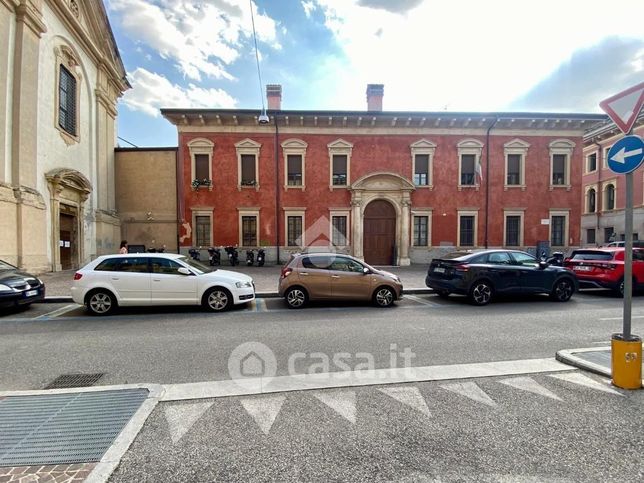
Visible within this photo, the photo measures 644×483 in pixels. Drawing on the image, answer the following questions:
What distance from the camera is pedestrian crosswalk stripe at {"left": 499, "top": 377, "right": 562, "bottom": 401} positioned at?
3.47 m

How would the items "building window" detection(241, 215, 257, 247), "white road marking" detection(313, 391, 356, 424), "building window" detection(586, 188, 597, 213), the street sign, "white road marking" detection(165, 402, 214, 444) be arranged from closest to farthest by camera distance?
1. "white road marking" detection(165, 402, 214, 444)
2. "white road marking" detection(313, 391, 356, 424)
3. the street sign
4. "building window" detection(241, 215, 257, 247)
5. "building window" detection(586, 188, 597, 213)

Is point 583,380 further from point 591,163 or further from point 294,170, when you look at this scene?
point 591,163

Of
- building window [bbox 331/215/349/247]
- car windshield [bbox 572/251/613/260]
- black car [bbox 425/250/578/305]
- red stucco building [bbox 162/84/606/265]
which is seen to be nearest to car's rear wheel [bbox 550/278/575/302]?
black car [bbox 425/250/578/305]

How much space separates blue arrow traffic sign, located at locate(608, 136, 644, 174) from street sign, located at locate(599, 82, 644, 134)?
0.14 meters

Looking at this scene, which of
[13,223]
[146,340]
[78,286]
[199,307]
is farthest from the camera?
[13,223]

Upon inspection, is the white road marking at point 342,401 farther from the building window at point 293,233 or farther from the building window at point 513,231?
the building window at point 513,231

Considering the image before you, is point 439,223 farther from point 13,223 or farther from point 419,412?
point 13,223

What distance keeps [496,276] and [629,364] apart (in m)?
5.07

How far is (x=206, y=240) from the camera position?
19188 mm

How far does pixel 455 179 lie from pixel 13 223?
21.6 m

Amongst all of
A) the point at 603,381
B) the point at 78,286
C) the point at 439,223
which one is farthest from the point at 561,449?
the point at 439,223

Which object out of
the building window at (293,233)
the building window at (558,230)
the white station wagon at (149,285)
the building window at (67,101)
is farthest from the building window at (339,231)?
the building window at (67,101)

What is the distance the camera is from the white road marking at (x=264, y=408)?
2.94m

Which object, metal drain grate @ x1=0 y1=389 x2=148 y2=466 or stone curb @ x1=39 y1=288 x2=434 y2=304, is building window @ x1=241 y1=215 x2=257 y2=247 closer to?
stone curb @ x1=39 y1=288 x2=434 y2=304
